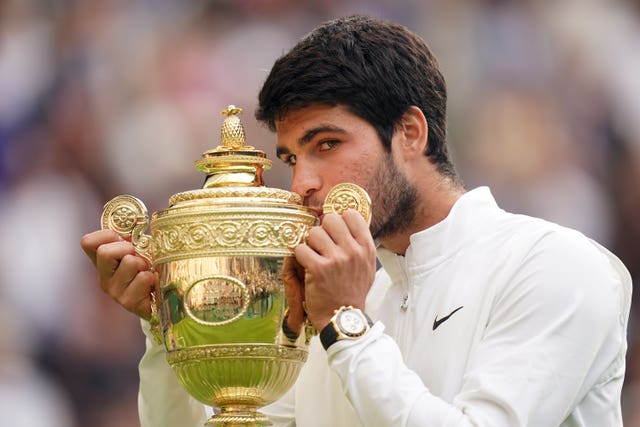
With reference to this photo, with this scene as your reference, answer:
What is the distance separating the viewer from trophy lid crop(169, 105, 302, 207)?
2916 millimetres

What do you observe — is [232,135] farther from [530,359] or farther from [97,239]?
[530,359]

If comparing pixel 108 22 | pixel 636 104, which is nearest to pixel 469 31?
pixel 636 104

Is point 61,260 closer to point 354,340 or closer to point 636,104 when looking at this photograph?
point 636,104

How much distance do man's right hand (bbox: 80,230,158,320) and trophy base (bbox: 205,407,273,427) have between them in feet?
1.13

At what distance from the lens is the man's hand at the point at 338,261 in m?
2.80

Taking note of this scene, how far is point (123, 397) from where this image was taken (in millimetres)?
6449

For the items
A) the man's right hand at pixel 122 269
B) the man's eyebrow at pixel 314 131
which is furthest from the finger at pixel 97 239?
the man's eyebrow at pixel 314 131

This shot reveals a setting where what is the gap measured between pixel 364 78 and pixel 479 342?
72cm

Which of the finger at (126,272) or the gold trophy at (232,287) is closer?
the gold trophy at (232,287)

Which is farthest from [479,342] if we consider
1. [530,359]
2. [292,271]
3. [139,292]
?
[139,292]

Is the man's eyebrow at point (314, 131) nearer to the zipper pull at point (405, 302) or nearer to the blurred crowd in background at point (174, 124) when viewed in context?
the zipper pull at point (405, 302)

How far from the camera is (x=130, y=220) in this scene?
125 inches

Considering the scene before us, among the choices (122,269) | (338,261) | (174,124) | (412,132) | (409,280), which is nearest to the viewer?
(338,261)

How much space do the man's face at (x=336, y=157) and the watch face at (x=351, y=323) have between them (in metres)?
0.40
